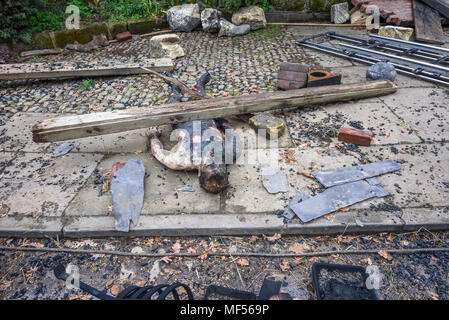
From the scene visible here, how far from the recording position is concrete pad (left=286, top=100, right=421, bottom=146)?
4.22m

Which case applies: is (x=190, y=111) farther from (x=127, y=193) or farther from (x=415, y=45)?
(x=415, y=45)

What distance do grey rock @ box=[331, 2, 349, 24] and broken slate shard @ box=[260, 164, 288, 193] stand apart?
293 inches

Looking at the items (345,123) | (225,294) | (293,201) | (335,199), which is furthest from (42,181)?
(345,123)

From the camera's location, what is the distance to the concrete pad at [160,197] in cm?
324

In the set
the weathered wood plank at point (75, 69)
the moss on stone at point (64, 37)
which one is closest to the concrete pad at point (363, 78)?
the weathered wood plank at point (75, 69)

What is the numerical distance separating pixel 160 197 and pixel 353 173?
242 cm

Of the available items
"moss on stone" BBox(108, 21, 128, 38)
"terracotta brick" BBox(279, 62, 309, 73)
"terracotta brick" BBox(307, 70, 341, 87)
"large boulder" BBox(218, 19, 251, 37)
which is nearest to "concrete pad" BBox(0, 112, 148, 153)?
"terracotta brick" BBox(279, 62, 309, 73)

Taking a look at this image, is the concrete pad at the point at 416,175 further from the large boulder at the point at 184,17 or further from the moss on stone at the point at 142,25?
the moss on stone at the point at 142,25

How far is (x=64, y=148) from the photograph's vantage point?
13.9 feet

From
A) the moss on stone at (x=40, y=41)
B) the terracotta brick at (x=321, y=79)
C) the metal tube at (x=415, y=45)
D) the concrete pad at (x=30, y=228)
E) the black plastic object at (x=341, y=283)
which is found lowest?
the black plastic object at (x=341, y=283)

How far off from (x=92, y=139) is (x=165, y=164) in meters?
1.57

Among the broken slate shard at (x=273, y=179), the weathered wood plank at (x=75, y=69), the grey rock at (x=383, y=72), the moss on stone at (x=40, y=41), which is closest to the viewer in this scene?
the broken slate shard at (x=273, y=179)

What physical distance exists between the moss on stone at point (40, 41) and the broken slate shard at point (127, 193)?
6.34m
